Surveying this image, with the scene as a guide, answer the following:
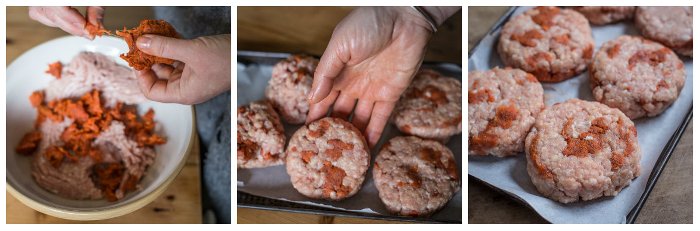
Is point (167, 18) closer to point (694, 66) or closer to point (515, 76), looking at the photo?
point (515, 76)

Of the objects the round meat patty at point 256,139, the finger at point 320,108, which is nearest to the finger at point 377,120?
the finger at point 320,108

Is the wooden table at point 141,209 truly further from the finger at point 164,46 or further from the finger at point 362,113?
the finger at point 362,113

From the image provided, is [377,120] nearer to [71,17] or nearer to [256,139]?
[256,139]

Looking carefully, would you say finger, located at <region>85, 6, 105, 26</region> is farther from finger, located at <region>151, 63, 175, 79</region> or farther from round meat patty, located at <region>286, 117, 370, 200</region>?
round meat patty, located at <region>286, 117, 370, 200</region>

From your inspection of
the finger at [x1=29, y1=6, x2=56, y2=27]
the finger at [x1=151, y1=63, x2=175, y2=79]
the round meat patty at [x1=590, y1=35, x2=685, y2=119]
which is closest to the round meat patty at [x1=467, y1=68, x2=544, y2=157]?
the round meat patty at [x1=590, y1=35, x2=685, y2=119]
